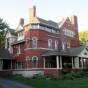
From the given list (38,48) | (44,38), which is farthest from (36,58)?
(44,38)

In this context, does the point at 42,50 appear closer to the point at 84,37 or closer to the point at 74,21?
the point at 74,21

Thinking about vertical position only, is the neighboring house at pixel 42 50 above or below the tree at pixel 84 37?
below

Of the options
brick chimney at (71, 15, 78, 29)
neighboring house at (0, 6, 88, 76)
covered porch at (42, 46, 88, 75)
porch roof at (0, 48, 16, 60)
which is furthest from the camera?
brick chimney at (71, 15, 78, 29)

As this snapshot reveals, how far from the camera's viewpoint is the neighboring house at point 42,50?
29.5 meters

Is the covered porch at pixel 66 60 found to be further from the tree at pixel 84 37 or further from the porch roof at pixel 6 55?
the tree at pixel 84 37

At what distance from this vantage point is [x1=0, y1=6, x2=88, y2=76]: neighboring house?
29550 mm

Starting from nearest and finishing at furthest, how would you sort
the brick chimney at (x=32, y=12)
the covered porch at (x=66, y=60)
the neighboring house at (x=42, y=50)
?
the covered porch at (x=66, y=60), the neighboring house at (x=42, y=50), the brick chimney at (x=32, y=12)

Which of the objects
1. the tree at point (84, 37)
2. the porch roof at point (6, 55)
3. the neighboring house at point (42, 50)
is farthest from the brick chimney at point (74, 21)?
the tree at point (84, 37)

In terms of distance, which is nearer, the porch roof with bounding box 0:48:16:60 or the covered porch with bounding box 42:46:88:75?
the covered porch with bounding box 42:46:88:75

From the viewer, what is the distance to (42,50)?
30641 mm

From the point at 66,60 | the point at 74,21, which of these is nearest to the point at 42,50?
the point at 66,60

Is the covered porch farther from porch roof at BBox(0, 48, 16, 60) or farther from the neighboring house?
porch roof at BBox(0, 48, 16, 60)

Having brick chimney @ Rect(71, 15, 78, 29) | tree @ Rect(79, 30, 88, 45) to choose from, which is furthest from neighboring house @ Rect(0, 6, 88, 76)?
tree @ Rect(79, 30, 88, 45)

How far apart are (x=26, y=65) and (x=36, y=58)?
2.59 meters
